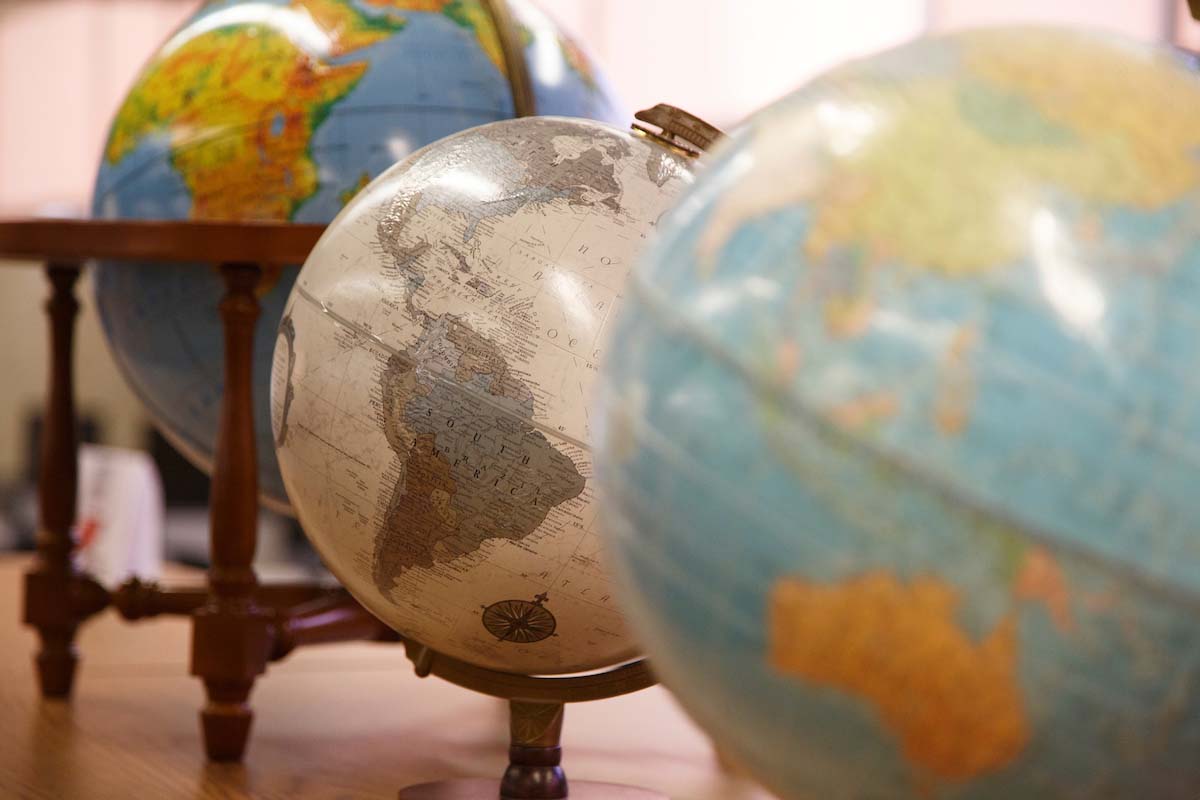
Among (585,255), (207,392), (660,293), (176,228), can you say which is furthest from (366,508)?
(207,392)

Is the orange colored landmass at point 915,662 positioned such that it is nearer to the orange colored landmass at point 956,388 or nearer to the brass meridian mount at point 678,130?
the orange colored landmass at point 956,388

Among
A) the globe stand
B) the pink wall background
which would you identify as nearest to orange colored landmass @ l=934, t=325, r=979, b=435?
the globe stand

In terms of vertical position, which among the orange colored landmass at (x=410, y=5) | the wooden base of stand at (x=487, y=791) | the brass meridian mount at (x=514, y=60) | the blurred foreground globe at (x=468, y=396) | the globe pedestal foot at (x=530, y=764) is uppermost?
the orange colored landmass at (x=410, y=5)

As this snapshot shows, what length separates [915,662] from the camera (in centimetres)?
78

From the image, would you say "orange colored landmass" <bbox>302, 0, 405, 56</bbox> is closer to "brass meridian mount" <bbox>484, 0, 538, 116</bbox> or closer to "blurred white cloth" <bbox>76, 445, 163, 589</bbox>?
"brass meridian mount" <bbox>484, 0, 538, 116</bbox>

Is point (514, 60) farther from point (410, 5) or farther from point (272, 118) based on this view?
point (272, 118)

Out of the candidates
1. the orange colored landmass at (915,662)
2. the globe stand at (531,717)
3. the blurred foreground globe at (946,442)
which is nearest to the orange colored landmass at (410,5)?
the globe stand at (531,717)

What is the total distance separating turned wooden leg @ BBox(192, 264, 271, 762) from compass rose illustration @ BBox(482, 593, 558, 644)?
1.78ft

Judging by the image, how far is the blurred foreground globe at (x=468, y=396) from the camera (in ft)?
3.79

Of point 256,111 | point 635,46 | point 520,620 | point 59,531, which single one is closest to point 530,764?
point 520,620

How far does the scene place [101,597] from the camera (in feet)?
6.61

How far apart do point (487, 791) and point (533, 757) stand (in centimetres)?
7

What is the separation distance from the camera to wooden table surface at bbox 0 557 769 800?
1.56m

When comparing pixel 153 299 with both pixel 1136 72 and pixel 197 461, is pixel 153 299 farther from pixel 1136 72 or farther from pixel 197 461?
pixel 1136 72
